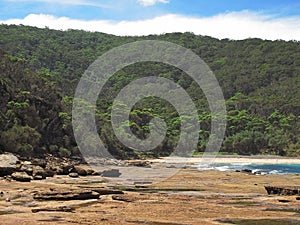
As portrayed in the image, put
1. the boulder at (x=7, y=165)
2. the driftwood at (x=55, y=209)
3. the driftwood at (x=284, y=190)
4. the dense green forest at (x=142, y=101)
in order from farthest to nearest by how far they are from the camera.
Result: the dense green forest at (x=142, y=101)
the boulder at (x=7, y=165)
the driftwood at (x=284, y=190)
the driftwood at (x=55, y=209)

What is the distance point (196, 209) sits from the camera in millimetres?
22578

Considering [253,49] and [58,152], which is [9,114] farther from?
[253,49]

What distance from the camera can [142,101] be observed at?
136m

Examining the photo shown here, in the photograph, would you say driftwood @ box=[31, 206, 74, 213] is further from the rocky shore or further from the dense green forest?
the dense green forest

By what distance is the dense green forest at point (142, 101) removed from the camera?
216ft

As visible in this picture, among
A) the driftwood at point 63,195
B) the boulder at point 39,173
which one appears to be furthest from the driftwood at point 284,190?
the boulder at point 39,173

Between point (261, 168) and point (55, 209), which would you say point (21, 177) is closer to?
point (55, 209)

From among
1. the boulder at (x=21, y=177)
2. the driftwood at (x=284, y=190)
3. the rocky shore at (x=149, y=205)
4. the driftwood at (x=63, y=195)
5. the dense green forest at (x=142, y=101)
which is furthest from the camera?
the dense green forest at (x=142, y=101)

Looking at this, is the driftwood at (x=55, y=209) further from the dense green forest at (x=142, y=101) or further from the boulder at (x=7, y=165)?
the dense green forest at (x=142, y=101)

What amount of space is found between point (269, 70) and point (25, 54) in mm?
79412

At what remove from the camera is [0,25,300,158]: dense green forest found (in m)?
65.7

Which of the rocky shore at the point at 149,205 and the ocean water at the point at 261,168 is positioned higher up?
the rocky shore at the point at 149,205

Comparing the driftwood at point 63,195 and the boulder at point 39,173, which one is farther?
the boulder at point 39,173

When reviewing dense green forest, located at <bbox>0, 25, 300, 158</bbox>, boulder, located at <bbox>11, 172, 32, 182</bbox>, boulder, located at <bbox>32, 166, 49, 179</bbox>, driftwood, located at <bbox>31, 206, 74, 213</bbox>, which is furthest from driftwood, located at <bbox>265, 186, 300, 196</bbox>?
dense green forest, located at <bbox>0, 25, 300, 158</bbox>
